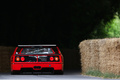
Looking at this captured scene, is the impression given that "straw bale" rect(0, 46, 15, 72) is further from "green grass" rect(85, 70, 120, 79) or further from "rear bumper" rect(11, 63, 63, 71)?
"green grass" rect(85, 70, 120, 79)

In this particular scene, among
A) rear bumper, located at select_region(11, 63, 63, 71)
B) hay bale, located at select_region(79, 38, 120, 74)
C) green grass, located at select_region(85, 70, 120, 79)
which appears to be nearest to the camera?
green grass, located at select_region(85, 70, 120, 79)

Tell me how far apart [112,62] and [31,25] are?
37.2 ft

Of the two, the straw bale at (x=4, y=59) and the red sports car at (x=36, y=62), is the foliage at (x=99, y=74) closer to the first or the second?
the red sports car at (x=36, y=62)

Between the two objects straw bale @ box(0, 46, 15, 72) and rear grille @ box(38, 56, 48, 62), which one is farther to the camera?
straw bale @ box(0, 46, 15, 72)

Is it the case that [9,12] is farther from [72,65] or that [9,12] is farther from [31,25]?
[72,65]

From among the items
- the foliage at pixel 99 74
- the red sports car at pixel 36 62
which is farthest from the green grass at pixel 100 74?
the red sports car at pixel 36 62

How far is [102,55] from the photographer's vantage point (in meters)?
17.1

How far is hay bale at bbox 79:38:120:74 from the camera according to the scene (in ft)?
52.8

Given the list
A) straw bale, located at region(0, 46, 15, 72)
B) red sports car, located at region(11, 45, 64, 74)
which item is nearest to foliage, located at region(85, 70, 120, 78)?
red sports car, located at region(11, 45, 64, 74)

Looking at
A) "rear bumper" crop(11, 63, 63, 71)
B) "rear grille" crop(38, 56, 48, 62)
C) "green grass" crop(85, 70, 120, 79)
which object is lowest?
"green grass" crop(85, 70, 120, 79)

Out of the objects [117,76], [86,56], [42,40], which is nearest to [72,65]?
[42,40]

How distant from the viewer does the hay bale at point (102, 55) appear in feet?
52.8

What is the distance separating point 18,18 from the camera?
1065 inches

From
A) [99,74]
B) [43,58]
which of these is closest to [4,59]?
[43,58]
